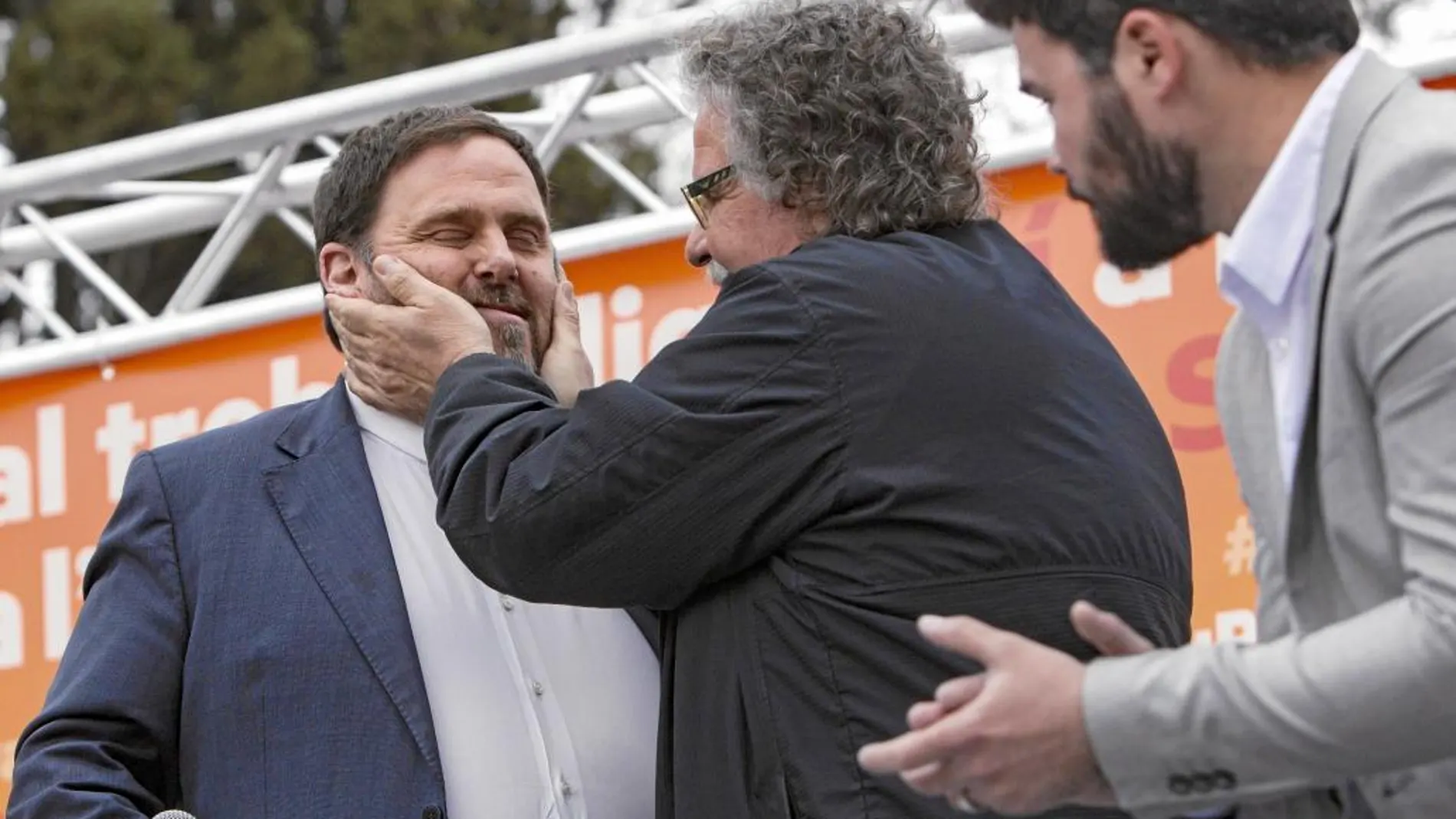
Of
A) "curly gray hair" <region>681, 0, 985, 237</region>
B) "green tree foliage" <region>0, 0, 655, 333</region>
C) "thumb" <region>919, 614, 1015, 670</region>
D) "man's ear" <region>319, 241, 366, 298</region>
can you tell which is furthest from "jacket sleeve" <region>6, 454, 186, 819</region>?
"green tree foliage" <region>0, 0, 655, 333</region>

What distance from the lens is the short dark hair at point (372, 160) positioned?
3.37 meters

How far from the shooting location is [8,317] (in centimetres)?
1367

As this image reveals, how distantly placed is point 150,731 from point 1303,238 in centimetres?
177

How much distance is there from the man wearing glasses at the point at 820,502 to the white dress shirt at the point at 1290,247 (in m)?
0.57

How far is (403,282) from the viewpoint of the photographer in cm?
297

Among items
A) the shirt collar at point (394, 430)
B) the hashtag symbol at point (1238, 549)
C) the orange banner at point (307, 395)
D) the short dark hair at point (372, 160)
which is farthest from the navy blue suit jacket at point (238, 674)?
the hashtag symbol at point (1238, 549)

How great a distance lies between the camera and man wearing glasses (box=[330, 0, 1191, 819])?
238 centimetres

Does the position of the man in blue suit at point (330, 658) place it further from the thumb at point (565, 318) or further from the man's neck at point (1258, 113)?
the man's neck at point (1258, 113)

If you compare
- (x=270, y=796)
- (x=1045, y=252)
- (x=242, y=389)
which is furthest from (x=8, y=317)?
(x=270, y=796)

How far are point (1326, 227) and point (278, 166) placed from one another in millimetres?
3616

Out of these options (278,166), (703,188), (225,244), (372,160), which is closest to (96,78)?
(225,244)

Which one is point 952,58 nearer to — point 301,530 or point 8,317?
point 301,530

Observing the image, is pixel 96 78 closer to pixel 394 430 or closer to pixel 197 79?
pixel 197 79

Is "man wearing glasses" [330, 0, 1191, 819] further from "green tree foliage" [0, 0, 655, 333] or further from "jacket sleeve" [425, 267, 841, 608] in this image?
"green tree foliage" [0, 0, 655, 333]
